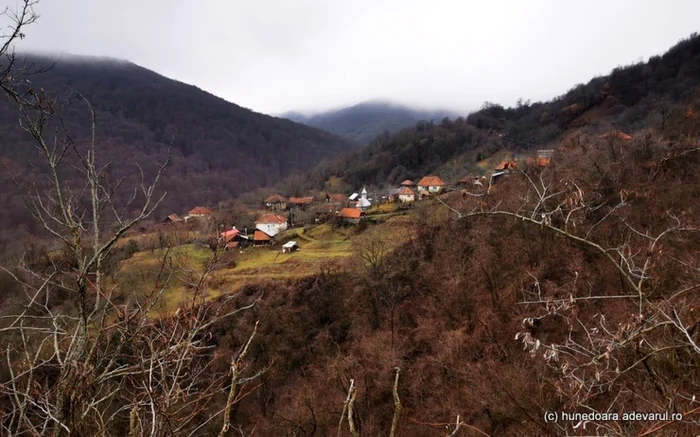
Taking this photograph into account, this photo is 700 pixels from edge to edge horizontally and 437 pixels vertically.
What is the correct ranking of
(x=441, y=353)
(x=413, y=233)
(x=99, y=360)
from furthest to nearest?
(x=413, y=233), (x=441, y=353), (x=99, y=360)

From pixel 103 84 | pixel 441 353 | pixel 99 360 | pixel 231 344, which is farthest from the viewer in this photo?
pixel 103 84

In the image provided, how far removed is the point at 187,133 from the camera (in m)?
124

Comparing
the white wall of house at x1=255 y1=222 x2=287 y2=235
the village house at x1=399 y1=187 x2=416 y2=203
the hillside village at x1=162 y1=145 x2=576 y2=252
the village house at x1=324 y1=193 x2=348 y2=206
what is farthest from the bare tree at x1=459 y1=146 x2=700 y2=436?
the village house at x1=324 y1=193 x2=348 y2=206

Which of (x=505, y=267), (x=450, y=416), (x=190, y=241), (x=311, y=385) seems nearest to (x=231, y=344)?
(x=311, y=385)

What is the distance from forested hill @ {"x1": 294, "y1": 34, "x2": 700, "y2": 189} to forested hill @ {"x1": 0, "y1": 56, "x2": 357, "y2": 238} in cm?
3215

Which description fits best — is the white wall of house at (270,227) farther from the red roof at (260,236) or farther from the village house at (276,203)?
the village house at (276,203)

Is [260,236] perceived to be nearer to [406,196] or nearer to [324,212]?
[324,212]

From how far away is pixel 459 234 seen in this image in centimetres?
2277

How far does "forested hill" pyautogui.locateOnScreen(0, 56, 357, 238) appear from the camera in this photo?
88.3m

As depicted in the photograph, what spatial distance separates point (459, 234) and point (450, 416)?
488 inches

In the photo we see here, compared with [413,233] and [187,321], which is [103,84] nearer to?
[413,233]

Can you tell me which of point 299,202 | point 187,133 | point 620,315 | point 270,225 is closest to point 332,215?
point 270,225

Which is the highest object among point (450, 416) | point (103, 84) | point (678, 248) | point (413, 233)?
point (103, 84)

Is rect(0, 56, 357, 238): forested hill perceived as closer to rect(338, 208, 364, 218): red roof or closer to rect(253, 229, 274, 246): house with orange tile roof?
rect(253, 229, 274, 246): house with orange tile roof
